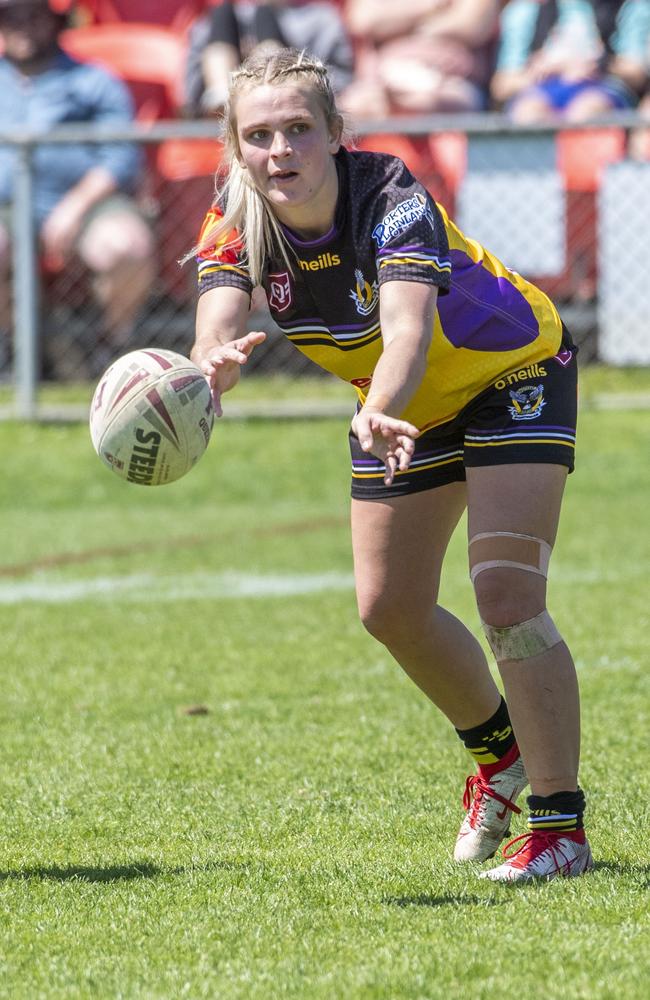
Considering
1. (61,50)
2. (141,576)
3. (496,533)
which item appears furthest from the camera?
(61,50)

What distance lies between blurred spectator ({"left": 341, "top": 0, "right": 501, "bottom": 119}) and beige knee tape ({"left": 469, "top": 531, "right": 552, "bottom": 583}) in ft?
29.8

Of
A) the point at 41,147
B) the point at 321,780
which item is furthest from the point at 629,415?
the point at 321,780

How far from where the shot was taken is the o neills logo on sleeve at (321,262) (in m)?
3.80

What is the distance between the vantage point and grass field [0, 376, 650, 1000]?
3078 mm

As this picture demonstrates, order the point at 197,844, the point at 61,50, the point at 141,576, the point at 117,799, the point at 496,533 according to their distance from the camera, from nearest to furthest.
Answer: the point at 496,533
the point at 197,844
the point at 117,799
the point at 141,576
the point at 61,50

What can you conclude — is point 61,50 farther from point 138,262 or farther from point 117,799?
point 117,799

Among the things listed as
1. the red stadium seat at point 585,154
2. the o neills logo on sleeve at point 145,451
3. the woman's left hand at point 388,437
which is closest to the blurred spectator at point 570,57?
the red stadium seat at point 585,154

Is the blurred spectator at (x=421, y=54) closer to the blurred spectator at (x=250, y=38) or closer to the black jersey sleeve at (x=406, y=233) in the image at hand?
the blurred spectator at (x=250, y=38)

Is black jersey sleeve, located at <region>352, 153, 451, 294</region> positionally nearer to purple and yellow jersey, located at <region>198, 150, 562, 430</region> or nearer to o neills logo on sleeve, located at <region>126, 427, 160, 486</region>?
purple and yellow jersey, located at <region>198, 150, 562, 430</region>

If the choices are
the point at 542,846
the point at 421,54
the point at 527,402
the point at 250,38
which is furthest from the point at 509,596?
the point at 421,54

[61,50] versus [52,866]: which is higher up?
[61,50]

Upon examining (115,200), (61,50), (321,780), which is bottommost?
(321,780)

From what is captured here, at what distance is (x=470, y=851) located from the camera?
3.95 m

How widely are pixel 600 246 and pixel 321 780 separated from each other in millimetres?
6959
